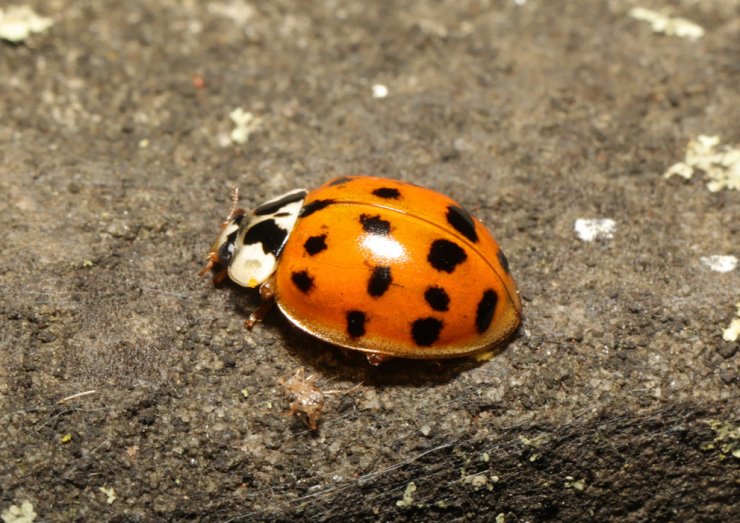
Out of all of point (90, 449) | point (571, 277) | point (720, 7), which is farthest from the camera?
point (720, 7)

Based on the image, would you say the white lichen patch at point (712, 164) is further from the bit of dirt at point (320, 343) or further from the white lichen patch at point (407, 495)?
the white lichen patch at point (407, 495)

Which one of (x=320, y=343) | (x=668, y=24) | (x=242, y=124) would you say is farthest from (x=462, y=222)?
(x=668, y=24)

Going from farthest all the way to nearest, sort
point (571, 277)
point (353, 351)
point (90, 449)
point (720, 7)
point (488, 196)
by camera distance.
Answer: point (720, 7)
point (488, 196)
point (571, 277)
point (353, 351)
point (90, 449)

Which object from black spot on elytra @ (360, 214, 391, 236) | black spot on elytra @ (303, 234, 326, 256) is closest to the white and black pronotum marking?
black spot on elytra @ (303, 234, 326, 256)

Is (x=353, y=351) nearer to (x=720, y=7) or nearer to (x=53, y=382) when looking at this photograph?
(x=53, y=382)

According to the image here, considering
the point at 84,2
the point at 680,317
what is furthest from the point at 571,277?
the point at 84,2

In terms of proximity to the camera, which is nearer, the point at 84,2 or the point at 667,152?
the point at 667,152
